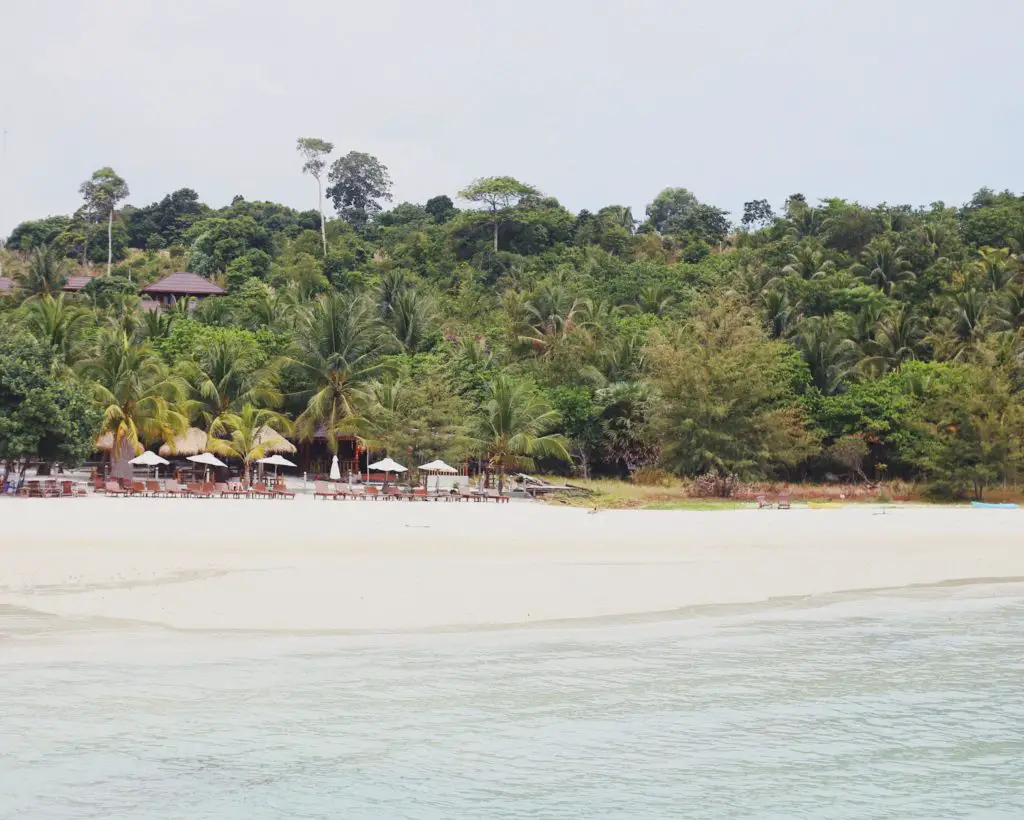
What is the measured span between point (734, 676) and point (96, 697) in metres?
5.93

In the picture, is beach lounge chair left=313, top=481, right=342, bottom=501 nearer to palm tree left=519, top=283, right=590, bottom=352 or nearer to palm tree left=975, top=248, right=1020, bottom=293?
palm tree left=519, top=283, right=590, bottom=352

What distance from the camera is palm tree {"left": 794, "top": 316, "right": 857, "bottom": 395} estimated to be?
123ft

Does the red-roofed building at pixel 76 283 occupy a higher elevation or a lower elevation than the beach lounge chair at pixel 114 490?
higher

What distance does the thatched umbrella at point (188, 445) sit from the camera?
32.2 meters

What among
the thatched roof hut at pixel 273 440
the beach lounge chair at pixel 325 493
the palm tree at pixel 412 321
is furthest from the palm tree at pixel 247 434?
the palm tree at pixel 412 321

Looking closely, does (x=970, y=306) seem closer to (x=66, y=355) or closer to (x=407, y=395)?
(x=407, y=395)

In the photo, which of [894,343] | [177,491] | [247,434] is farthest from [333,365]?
[894,343]

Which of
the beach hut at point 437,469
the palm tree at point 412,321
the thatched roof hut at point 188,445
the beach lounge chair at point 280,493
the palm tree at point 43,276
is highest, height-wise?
the palm tree at point 43,276

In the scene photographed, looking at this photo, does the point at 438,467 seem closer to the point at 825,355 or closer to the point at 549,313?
the point at 825,355

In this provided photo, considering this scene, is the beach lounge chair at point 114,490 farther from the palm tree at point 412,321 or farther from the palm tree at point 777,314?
the palm tree at point 777,314

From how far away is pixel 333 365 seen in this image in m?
34.9

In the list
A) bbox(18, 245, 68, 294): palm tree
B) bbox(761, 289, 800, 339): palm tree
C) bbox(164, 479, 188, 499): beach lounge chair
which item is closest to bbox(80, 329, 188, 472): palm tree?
bbox(164, 479, 188, 499): beach lounge chair

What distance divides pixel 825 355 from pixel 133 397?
23.0m

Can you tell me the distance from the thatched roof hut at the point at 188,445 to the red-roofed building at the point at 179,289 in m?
24.2
